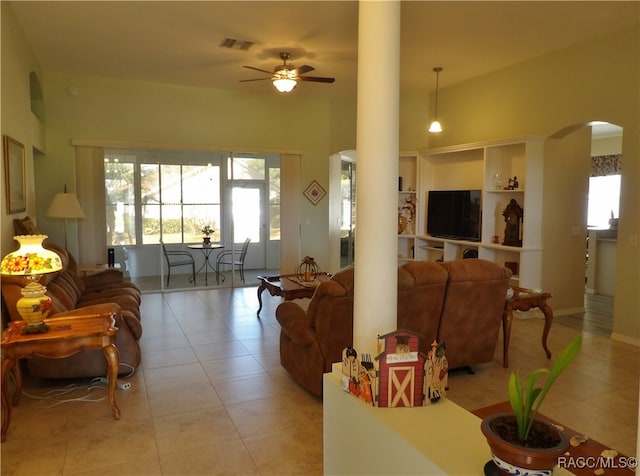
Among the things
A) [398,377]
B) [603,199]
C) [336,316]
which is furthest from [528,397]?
[603,199]

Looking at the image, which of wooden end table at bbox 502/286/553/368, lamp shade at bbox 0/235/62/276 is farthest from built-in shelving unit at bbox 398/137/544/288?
lamp shade at bbox 0/235/62/276

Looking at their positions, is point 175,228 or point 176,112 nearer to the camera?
point 176,112

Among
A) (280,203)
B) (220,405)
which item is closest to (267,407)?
(220,405)

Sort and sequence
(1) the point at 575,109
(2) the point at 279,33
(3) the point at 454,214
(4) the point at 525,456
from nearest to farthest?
(4) the point at 525,456, (2) the point at 279,33, (1) the point at 575,109, (3) the point at 454,214

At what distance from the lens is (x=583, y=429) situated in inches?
127

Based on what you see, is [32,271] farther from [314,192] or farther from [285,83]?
[314,192]

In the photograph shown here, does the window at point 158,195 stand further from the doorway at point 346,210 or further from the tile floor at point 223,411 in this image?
the tile floor at point 223,411

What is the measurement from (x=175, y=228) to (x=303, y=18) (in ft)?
15.6

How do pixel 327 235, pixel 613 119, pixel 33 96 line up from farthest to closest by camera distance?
pixel 327 235
pixel 33 96
pixel 613 119

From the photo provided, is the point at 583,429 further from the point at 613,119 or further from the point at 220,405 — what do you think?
the point at 613,119

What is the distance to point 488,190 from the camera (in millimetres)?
6723

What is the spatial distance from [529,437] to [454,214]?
20.3 feet

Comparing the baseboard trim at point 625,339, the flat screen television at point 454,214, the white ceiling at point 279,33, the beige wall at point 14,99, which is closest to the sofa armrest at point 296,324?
the beige wall at point 14,99

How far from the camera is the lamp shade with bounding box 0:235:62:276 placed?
3.20 meters
